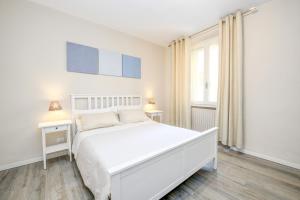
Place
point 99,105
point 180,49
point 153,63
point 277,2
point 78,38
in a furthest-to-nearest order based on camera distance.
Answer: point 153,63
point 180,49
point 99,105
point 78,38
point 277,2

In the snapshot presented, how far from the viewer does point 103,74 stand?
3.05 m

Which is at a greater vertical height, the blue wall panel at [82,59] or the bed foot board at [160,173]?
the blue wall panel at [82,59]

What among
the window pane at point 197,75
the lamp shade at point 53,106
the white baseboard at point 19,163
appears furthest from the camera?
the window pane at point 197,75

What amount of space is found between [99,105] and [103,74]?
→ 0.71 metres

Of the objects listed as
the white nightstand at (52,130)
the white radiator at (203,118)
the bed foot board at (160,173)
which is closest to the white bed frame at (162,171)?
the bed foot board at (160,173)

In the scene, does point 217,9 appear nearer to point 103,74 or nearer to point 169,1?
point 169,1

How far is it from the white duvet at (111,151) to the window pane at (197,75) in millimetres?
1930

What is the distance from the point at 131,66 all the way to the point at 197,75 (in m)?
1.79

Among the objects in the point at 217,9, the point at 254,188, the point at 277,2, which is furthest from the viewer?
the point at 217,9

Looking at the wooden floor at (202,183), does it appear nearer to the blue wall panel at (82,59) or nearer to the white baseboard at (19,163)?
the white baseboard at (19,163)

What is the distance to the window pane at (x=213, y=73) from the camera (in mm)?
3217

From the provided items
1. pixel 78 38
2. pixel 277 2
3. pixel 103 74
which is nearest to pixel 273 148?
pixel 277 2

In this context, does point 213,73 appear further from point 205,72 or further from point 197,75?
point 197,75

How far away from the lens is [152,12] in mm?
2580
